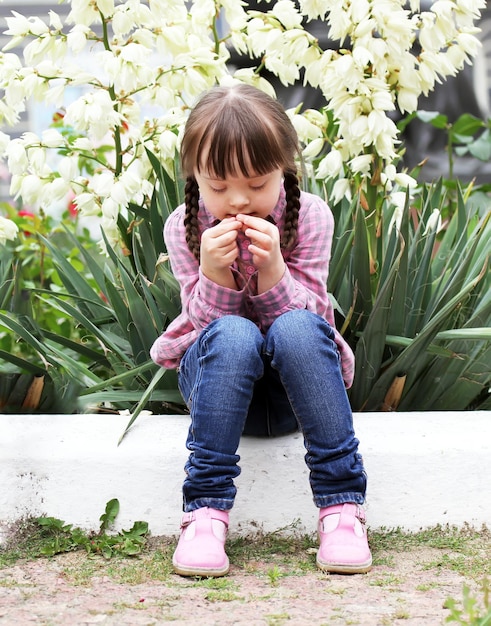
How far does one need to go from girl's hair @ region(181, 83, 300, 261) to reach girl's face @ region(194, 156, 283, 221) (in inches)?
0.7

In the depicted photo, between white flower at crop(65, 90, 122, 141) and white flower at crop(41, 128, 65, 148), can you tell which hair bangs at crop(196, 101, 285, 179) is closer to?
white flower at crop(65, 90, 122, 141)

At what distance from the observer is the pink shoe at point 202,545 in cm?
199

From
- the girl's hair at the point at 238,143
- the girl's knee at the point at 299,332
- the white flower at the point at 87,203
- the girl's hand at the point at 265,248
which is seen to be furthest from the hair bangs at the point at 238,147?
the white flower at the point at 87,203

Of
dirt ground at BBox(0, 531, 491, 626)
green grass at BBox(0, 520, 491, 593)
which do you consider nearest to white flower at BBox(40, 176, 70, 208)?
green grass at BBox(0, 520, 491, 593)

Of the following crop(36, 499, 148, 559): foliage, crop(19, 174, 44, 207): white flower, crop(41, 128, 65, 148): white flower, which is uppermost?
crop(41, 128, 65, 148): white flower

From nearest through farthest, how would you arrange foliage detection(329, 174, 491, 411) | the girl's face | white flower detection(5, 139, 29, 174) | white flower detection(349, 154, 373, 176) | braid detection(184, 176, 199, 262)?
1. the girl's face
2. braid detection(184, 176, 199, 262)
3. foliage detection(329, 174, 491, 411)
4. white flower detection(349, 154, 373, 176)
5. white flower detection(5, 139, 29, 174)

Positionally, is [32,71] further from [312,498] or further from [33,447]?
[312,498]

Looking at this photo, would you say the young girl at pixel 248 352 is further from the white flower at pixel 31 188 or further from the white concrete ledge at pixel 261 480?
the white flower at pixel 31 188

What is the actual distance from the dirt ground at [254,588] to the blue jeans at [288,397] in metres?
0.17

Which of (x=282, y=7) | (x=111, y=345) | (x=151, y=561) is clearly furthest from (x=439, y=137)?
(x=151, y=561)

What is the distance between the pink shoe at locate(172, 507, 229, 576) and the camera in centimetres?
199

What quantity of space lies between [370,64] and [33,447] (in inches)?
56.3

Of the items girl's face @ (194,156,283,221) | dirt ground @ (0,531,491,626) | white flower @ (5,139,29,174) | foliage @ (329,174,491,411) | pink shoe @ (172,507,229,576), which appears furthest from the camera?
white flower @ (5,139,29,174)

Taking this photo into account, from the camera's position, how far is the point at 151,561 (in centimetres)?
211
